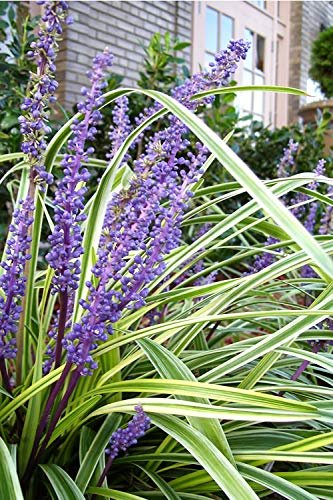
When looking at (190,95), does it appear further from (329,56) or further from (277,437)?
(329,56)

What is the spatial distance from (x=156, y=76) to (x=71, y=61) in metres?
2.24

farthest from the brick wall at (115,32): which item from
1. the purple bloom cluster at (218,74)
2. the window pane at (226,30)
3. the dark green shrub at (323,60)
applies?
the purple bloom cluster at (218,74)

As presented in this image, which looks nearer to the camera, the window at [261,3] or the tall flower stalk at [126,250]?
the tall flower stalk at [126,250]

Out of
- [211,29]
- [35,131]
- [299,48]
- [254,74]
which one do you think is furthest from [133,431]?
[299,48]

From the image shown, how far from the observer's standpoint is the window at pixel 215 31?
5.88 m

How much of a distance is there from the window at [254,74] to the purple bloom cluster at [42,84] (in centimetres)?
621

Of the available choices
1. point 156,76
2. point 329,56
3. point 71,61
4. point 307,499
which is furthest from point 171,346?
point 329,56

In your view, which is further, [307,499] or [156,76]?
[156,76]

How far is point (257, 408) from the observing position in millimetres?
576

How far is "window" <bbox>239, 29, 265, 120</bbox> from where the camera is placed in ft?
21.9

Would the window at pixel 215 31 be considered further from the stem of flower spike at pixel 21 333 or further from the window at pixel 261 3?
the stem of flower spike at pixel 21 333

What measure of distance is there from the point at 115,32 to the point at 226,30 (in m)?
2.18

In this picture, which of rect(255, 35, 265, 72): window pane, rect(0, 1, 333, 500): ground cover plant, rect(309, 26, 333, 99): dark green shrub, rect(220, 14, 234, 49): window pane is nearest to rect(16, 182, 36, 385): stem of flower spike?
rect(0, 1, 333, 500): ground cover plant

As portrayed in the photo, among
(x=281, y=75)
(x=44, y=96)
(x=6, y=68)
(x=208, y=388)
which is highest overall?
(x=281, y=75)
